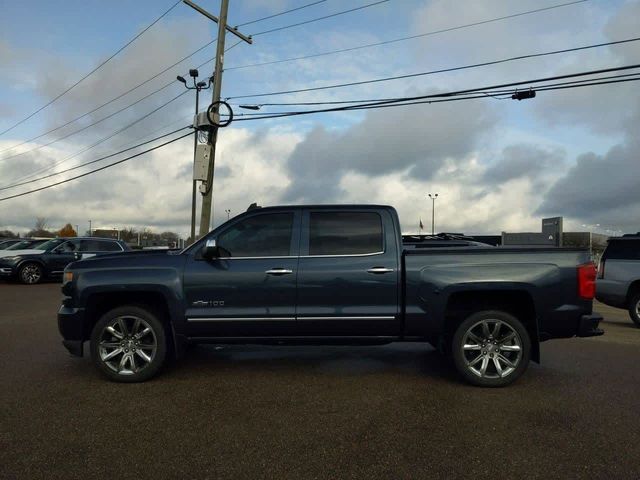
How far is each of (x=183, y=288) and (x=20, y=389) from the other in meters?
1.82

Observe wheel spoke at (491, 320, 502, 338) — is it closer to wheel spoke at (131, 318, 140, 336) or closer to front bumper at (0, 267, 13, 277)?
wheel spoke at (131, 318, 140, 336)

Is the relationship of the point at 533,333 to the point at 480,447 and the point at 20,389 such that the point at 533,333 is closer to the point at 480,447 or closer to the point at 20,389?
the point at 480,447

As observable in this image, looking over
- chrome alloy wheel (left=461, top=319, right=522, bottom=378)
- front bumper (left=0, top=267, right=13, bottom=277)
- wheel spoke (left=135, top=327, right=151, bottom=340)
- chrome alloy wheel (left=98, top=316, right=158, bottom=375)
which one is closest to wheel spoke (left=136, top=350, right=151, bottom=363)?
chrome alloy wheel (left=98, top=316, right=158, bottom=375)

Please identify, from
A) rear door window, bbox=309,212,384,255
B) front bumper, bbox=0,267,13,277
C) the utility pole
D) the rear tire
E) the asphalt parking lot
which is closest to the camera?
the asphalt parking lot

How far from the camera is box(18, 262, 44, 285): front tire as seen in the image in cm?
1730

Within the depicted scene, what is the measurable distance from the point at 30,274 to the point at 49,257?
2.64ft

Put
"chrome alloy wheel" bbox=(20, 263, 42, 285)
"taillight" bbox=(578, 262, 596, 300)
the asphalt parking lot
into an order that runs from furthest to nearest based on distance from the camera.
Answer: "chrome alloy wheel" bbox=(20, 263, 42, 285) → "taillight" bbox=(578, 262, 596, 300) → the asphalt parking lot

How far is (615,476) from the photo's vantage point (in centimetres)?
325

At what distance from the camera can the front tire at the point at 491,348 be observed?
17.0 feet

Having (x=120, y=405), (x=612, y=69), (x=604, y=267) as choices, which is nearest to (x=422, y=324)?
(x=120, y=405)

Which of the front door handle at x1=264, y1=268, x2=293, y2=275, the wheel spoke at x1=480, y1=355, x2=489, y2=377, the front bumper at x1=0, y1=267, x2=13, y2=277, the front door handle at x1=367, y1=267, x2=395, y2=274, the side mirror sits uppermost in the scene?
the side mirror

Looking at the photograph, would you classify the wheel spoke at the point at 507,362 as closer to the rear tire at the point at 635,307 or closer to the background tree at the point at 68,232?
the rear tire at the point at 635,307

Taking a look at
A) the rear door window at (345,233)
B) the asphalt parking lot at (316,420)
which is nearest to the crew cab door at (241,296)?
the rear door window at (345,233)

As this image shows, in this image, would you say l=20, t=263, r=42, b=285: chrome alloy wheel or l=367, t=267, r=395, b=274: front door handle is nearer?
l=367, t=267, r=395, b=274: front door handle
